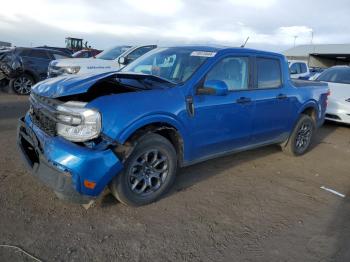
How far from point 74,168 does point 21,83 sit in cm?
922

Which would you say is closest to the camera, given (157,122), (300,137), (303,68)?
(157,122)

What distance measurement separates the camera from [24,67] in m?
11.2

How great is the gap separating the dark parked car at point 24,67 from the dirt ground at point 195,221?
659cm

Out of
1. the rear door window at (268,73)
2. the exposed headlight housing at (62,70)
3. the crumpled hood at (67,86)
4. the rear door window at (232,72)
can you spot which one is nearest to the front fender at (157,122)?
the crumpled hood at (67,86)

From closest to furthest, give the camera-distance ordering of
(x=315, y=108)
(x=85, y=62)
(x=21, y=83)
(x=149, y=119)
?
(x=149, y=119), (x=315, y=108), (x=85, y=62), (x=21, y=83)

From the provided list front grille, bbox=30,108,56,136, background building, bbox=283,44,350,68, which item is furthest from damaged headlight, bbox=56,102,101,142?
background building, bbox=283,44,350,68

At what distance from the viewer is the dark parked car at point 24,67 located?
11.0 meters

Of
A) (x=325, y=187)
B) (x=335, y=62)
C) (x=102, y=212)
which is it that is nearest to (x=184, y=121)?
(x=102, y=212)

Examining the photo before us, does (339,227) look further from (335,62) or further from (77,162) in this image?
(335,62)

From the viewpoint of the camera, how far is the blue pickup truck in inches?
132

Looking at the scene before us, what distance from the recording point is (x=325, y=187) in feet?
16.6

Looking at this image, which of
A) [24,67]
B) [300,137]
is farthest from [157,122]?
[24,67]

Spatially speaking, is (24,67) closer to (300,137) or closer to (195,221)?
(300,137)

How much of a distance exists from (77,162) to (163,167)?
1123 millimetres
